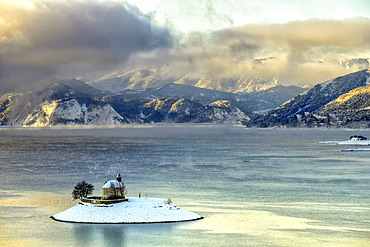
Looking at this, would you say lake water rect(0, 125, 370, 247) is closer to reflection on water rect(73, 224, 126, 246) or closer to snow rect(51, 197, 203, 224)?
reflection on water rect(73, 224, 126, 246)

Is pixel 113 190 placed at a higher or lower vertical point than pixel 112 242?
higher

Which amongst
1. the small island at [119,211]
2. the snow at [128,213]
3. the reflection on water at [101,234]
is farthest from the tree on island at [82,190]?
the reflection on water at [101,234]

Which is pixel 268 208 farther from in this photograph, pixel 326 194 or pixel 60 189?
pixel 60 189

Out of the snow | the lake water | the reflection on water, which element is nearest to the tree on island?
the lake water

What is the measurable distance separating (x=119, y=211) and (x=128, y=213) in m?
1.78

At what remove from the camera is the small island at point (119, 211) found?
9744cm

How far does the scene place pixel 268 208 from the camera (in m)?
110

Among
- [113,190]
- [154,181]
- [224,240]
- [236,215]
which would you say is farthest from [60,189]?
[224,240]

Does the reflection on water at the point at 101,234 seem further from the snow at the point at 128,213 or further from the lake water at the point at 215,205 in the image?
the snow at the point at 128,213

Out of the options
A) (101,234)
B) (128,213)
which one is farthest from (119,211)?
(101,234)

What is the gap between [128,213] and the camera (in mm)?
98312

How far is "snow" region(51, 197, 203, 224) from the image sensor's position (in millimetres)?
97438

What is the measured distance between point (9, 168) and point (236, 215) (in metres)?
112

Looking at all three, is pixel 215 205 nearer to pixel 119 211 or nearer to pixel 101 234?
pixel 119 211
